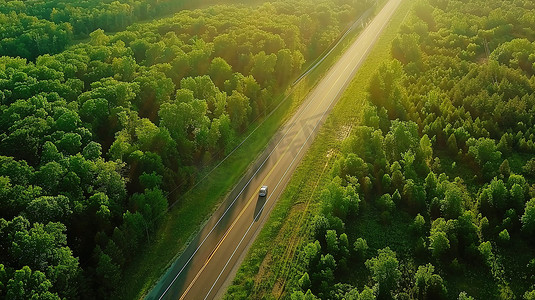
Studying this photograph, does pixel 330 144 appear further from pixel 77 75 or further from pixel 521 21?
pixel 521 21

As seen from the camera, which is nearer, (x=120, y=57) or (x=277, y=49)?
(x=120, y=57)

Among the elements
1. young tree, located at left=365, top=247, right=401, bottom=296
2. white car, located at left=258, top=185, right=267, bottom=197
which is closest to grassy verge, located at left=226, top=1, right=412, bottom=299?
white car, located at left=258, top=185, right=267, bottom=197

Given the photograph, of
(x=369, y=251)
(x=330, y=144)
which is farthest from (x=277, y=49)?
(x=369, y=251)

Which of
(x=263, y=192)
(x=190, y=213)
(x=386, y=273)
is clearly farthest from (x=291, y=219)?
(x=386, y=273)

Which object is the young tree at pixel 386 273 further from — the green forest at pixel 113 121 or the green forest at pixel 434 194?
the green forest at pixel 113 121

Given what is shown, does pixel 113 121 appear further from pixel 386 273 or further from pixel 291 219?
pixel 386 273

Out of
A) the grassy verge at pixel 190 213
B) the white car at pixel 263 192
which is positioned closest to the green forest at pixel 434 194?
the white car at pixel 263 192

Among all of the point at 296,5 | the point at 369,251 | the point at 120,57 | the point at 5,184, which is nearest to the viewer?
the point at 5,184
